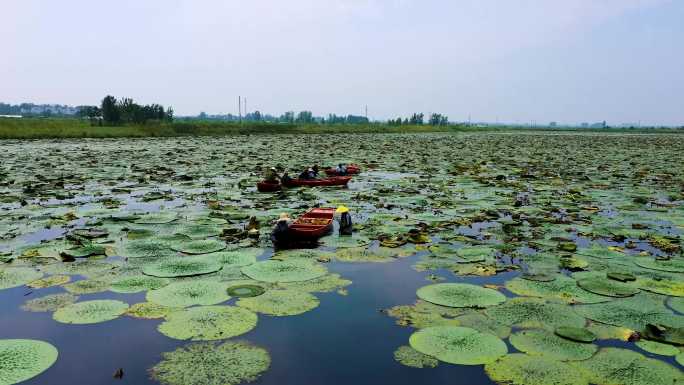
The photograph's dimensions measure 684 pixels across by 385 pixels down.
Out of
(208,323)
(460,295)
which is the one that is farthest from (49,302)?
(460,295)

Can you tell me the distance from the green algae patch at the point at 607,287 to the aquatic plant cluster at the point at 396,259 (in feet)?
0.09

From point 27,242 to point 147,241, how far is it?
2103 mm

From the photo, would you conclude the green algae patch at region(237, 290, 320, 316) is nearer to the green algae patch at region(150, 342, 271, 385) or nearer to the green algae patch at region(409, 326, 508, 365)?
the green algae patch at region(150, 342, 271, 385)

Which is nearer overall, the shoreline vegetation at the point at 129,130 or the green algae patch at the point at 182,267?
the green algae patch at the point at 182,267

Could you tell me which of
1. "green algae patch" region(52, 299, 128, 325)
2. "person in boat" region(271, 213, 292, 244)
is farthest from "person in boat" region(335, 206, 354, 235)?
"green algae patch" region(52, 299, 128, 325)

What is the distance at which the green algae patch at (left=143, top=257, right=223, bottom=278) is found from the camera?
7.05 m

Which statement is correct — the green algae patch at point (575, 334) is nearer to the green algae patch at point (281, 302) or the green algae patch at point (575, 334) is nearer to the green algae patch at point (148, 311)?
the green algae patch at point (281, 302)

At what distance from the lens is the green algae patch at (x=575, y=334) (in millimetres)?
5043

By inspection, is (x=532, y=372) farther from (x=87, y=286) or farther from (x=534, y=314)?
(x=87, y=286)

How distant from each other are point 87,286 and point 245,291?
219cm

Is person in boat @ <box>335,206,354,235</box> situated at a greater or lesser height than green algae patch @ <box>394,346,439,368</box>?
greater

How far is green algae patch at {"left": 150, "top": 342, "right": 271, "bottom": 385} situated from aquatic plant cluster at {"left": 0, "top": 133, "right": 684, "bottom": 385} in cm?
2

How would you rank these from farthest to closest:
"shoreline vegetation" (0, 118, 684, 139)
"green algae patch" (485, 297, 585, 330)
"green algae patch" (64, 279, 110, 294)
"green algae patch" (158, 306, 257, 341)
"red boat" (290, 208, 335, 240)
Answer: "shoreline vegetation" (0, 118, 684, 139)
"red boat" (290, 208, 335, 240)
"green algae patch" (64, 279, 110, 294)
"green algae patch" (485, 297, 585, 330)
"green algae patch" (158, 306, 257, 341)

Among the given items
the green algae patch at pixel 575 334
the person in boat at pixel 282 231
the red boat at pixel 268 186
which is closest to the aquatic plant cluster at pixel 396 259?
the green algae patch at pixel 575 334
